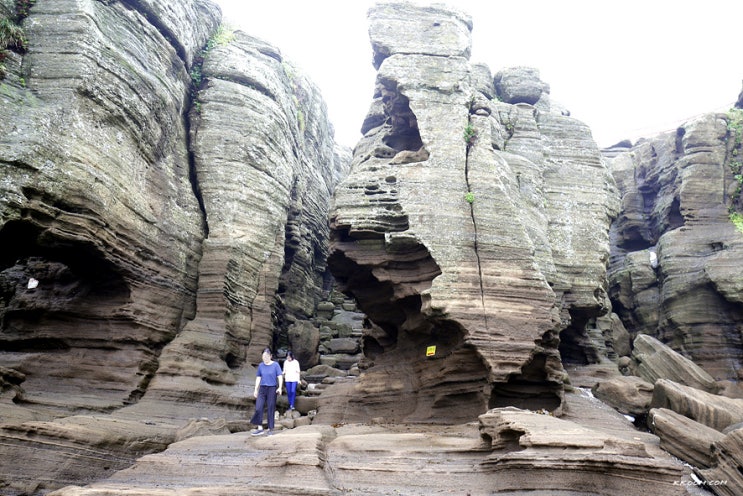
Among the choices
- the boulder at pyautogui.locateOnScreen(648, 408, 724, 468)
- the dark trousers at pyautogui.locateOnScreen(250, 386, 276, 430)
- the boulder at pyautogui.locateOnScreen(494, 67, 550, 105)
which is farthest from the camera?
the boulder at pyautogui.locateOnScreen(494, 67, 550, 105)

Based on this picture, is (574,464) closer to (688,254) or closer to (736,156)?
(688,254)

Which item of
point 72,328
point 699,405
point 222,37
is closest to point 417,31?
point 222,37

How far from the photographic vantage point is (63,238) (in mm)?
12930

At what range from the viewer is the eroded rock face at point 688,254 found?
2290 centimetres

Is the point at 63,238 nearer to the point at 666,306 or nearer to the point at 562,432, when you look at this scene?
the point at 562,432

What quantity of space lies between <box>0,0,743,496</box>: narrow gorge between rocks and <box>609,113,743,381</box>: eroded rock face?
0.15 m

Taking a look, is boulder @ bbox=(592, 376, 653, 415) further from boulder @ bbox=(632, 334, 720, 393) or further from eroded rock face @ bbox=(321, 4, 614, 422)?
eroded rock face @ bbox=(321, 4, 614, 422)

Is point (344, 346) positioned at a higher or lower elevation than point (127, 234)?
lower

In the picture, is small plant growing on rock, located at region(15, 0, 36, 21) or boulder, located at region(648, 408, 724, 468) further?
small plant growing on rock, located at region(15, 0, 36, 21)

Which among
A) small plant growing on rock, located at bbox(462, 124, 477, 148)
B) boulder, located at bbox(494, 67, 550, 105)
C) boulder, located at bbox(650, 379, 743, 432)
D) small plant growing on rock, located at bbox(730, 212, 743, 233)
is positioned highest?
boulder, located at bbox(494, 67, 550, 105)

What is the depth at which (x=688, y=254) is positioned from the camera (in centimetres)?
2475

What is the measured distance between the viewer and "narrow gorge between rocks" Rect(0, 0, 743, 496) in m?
9.73

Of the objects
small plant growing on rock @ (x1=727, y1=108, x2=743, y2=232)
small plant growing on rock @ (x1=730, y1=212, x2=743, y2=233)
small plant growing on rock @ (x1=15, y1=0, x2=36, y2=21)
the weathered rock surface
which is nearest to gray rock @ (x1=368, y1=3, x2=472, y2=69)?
small plant growing on rock @ (x1=15, y1=0, x2=36, y2=21)

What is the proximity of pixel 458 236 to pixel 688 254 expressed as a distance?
15.8m
